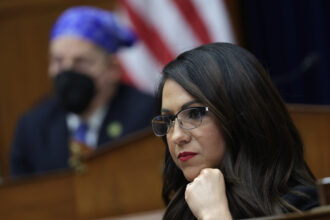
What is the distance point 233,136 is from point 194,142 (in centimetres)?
12

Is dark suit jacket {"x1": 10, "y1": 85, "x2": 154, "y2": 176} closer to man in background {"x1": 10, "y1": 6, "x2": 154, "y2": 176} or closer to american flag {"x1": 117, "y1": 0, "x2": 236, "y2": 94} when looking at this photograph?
man in background {"x1": 10, "y1": 6, "x2": 154, "y2": 176}

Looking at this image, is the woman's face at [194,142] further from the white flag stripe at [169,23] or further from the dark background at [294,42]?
the white flag stripe at [169,23]

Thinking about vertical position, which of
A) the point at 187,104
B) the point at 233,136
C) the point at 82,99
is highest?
the point at 187,104

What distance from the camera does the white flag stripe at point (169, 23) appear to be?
5.97m

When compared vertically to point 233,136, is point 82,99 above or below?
below

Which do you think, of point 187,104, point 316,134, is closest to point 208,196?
point 187,104

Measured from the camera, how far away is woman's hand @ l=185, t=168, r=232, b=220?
86.5 inches

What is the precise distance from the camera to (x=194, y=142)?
7.79ft

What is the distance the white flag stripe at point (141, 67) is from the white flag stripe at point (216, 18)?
532 millimetres

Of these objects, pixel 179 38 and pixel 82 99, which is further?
pixel 179 38

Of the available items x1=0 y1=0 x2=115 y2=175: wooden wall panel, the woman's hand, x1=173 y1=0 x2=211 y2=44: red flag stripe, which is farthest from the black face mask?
the woman's hand

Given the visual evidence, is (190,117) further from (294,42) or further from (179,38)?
(179,38)

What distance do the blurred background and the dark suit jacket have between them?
3.43 feet

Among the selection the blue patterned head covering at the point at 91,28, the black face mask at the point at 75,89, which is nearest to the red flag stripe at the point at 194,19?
the blue patterned head covering at the point at 91,28
